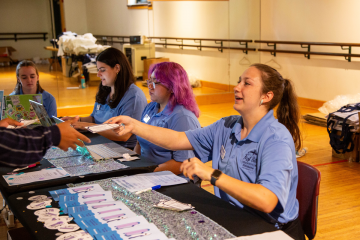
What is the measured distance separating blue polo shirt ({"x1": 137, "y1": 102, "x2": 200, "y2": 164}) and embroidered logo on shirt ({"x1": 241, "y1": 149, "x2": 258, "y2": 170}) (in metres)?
0.75

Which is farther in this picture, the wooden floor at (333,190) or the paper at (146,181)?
the wooden floor at (333,190)

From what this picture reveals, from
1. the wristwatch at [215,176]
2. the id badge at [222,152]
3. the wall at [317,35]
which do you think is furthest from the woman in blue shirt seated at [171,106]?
the wall at [317,35]

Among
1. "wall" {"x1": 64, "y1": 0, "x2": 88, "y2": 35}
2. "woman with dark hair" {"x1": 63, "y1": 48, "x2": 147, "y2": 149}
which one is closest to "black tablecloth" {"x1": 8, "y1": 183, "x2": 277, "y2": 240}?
"woman with dark hair" {"x1": 63, "y1": 48, "x2": 147, "y2": 149}

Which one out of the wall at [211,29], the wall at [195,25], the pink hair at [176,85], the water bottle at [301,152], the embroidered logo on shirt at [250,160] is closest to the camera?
Answer: the embroidered logo on shirt at [250,160]

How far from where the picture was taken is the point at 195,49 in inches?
321

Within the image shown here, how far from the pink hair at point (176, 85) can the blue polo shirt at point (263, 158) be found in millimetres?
562

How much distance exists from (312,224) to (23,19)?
20.2ft

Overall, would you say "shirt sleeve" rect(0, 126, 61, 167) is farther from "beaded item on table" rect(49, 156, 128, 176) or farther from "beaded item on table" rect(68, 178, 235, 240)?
"beaded item on table" rect(49, 156, 128, 176)

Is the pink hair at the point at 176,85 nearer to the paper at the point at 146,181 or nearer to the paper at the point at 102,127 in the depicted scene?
the paper at the point at 102,127

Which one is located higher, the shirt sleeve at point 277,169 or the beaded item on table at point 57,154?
the shirt sleeve at point 277,169

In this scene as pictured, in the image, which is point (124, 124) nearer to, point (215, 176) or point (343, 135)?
point (215, 176)

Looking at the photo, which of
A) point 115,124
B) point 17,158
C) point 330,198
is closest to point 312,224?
point 115,124

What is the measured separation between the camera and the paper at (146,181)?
1763 mm

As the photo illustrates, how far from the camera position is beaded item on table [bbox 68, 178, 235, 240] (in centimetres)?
132
